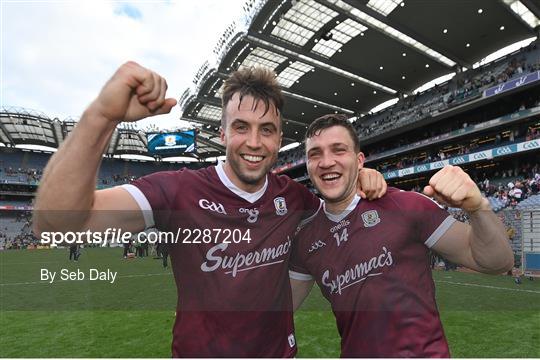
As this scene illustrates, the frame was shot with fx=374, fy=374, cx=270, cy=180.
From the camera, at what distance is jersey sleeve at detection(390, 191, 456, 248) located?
7.39 ft

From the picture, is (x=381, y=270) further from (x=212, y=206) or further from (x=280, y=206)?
(x=212, y=206)

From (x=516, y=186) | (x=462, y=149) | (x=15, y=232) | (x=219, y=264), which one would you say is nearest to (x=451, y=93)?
(x=462, y=149)

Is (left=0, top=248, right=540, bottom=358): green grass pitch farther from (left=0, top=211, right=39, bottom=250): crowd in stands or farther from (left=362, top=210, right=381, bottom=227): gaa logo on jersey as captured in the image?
(left=0, top=211, right=39, bottom=250): crowd in stands

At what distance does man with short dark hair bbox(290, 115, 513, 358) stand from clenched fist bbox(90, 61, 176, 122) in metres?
1.15

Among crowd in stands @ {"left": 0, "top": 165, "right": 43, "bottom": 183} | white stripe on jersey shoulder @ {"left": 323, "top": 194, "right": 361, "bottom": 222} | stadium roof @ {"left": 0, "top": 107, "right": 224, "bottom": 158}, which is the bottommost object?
white stripe on jersey shoulder @ {"left": 323, "top": 194, "right": 361, "bottom": 222}

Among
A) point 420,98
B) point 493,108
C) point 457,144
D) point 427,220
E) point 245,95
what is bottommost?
point 427,220

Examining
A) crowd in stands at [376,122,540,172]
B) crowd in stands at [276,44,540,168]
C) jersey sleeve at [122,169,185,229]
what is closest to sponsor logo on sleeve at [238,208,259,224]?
jersey sleeve at [122,169,185,229]

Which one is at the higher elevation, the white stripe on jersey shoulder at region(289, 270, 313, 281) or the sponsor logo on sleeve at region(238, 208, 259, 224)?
the sponsor logo on sleeve at region(238, 208, 259, 224)

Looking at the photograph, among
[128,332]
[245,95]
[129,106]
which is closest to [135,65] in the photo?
[129,106]

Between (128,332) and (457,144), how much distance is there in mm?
33815

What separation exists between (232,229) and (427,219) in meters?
1.19

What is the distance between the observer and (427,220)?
2.28 metres

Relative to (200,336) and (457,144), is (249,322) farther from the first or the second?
(457,144)

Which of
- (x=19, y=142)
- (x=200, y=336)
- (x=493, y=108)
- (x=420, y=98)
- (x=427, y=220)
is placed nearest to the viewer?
(x=200, y=336)
